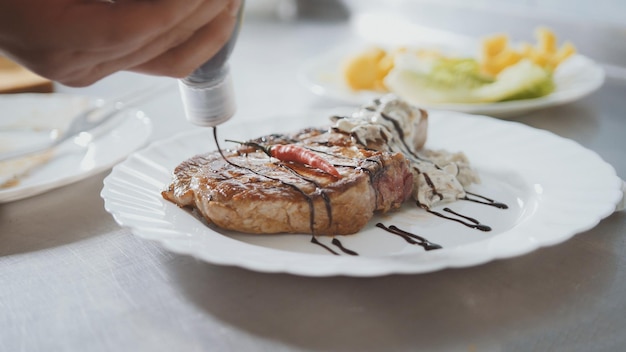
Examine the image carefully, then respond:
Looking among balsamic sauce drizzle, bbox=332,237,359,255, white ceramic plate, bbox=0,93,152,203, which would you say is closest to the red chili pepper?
balsamic sauce drizzle, bbox=332,237,359,255

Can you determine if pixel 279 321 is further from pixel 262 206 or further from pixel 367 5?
pixel 367 5

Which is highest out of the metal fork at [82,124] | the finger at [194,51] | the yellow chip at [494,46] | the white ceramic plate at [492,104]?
the finger at [194,51]

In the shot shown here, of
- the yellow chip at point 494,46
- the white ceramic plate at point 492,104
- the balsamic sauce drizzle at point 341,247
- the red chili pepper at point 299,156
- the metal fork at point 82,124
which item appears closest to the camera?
the balsamic sauce drizzle at point 341,247

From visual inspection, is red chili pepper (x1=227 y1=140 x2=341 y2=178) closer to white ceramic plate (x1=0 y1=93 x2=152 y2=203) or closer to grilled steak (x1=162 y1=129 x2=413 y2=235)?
grilled steak (x1=162 y1=129 x2=413 y2=235)

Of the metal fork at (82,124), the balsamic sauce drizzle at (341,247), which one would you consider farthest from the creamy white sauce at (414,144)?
the metal fork at (82,124)

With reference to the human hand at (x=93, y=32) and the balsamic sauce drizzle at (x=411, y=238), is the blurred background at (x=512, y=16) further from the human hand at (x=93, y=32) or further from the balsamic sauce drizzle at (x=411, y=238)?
the human hand at (x=93, y=32)

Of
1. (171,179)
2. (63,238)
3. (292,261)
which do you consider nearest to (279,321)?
(292,261)
